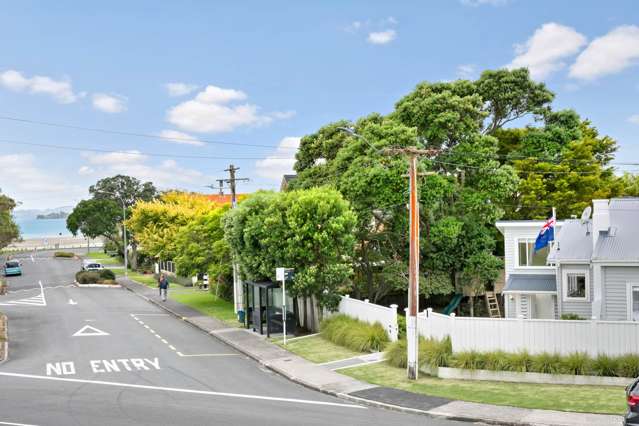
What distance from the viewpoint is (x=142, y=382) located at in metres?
20.4

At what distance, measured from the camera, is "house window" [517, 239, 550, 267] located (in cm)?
3173

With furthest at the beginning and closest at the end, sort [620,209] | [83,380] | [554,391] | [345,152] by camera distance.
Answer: [345,152]
[620,209]
[83,380]
[554,391]

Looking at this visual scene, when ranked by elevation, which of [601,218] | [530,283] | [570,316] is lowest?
[570,316]

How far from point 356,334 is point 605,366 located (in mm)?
9319

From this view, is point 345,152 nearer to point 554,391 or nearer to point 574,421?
point 554,391

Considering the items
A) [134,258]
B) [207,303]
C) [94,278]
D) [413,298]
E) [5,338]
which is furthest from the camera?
[134,258]

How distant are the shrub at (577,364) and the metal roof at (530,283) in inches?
429

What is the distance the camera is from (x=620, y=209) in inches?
1045

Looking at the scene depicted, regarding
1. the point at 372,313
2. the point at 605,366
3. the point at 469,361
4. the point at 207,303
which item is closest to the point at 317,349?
the point at 372,313

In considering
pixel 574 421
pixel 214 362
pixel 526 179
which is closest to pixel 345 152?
pixel 526 179

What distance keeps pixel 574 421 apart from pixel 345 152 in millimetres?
23585

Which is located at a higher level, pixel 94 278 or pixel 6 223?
pixel 6 223

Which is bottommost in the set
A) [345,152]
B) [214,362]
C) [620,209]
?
[214,362]

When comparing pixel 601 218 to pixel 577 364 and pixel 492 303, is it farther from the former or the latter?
pixel 492 303
